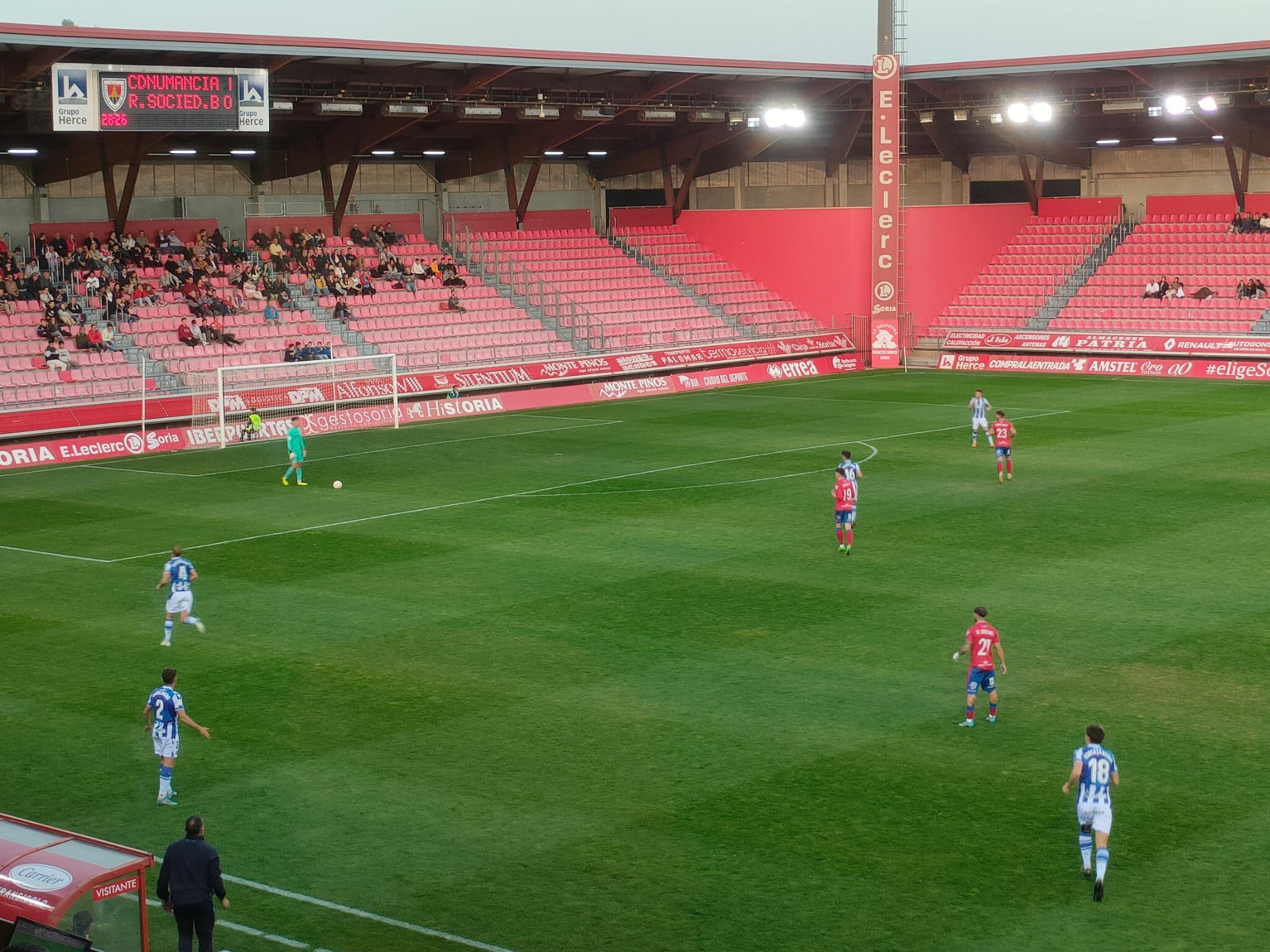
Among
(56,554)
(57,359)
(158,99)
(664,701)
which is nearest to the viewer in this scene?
(664,701)

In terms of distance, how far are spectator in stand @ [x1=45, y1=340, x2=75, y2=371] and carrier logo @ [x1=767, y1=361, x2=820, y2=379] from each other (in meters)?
22.8

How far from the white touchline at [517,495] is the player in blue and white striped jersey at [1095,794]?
1688 cm

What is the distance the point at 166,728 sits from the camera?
13.8m

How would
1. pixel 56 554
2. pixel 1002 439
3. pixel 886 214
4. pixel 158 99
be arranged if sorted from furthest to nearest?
1. pixel 886 214
2. pixel 158 99
3. pixel 1002 439
4. pixel 56 554

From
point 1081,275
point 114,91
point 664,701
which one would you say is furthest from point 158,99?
point 1081,275

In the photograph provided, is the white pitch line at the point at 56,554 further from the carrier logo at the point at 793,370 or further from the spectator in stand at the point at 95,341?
the carrier logo at the point at 793,370

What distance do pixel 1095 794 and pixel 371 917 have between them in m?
5.45

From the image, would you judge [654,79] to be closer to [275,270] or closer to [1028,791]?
[275,270]

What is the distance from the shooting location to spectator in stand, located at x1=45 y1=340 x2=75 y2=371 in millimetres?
39094

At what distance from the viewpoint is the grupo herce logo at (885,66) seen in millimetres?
50438

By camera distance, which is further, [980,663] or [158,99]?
[158,99]

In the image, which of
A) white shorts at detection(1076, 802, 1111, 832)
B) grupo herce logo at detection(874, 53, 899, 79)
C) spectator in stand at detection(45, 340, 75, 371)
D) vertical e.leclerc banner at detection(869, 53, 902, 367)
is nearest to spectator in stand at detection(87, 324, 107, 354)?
spectator in stand at detection(45, 340, 75, 371)

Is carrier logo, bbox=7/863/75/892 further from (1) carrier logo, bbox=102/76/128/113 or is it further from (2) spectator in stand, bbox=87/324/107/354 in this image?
(2) spectator in stand, bbox=87/324/107/354

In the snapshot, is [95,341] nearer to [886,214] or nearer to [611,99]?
[611,99]
